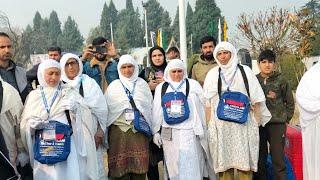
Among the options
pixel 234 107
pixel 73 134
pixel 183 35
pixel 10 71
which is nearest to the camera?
pixel 73 134

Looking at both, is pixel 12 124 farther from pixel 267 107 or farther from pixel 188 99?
pixel 267 107

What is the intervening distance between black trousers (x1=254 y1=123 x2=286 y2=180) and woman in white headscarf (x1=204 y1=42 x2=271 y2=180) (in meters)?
0.36

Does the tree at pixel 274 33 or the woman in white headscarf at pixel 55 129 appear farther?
the tree at pixel 274 33

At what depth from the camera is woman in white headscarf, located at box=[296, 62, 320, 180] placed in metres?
4.51

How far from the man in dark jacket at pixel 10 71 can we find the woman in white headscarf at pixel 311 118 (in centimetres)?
294

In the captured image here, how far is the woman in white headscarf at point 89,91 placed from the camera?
5309 millimetres

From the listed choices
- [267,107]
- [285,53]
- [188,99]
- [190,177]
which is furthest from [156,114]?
[285,53]

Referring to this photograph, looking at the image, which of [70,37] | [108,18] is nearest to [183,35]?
[70,37]

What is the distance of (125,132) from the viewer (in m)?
5.52

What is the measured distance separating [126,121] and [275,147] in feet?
6.26

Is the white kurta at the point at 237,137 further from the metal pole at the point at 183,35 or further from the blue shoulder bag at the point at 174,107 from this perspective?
Result: the metal pole at the point at 183,35

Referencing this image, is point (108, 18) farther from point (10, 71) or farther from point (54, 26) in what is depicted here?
point (10, 71)

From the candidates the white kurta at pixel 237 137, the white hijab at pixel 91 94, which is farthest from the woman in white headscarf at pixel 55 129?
the white kurta at pixel 237 137

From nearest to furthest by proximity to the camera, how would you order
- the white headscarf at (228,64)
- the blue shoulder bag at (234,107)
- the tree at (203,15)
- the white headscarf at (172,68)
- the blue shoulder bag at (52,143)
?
the blue shoulder bag at (52,143) → the blue shoulder bag at (234,107) → the white headscarf at (228,64) → the white headscarf at (172,68) → the tree at (203,15)
